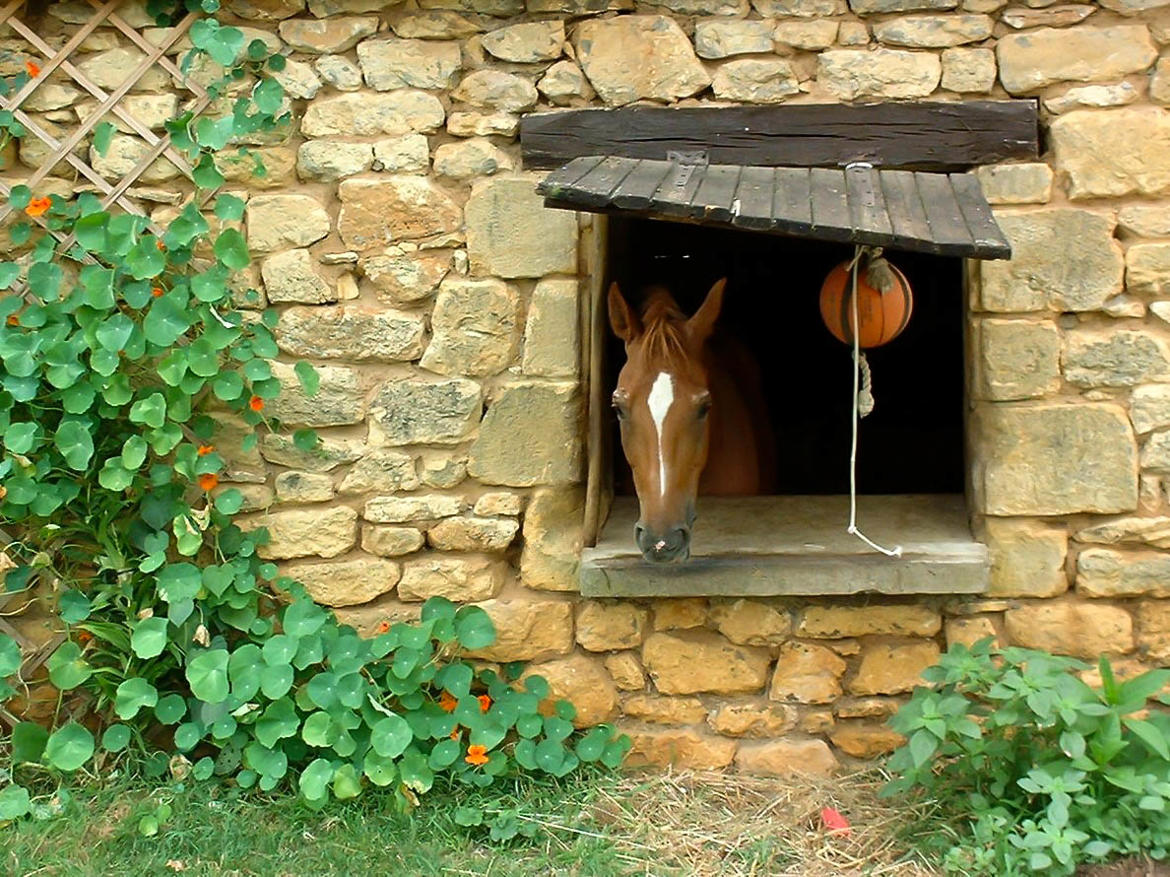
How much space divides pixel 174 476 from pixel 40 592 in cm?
63

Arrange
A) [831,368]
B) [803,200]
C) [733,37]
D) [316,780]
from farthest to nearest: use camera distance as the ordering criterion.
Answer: [831,368]
[733,37]
[316,780]
[803,200]

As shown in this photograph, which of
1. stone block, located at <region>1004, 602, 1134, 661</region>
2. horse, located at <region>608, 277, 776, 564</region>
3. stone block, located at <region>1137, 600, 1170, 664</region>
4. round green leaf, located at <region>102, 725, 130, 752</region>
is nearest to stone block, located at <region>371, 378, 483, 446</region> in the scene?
horse, located at <region>608, 277, 776, 564</region>

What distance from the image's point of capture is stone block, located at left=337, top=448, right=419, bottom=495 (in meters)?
3.61

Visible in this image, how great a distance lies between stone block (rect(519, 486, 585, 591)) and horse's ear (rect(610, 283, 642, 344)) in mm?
567

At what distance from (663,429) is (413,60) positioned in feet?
4.97

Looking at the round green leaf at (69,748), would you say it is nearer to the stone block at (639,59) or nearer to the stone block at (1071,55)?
the stone block at (639,59)

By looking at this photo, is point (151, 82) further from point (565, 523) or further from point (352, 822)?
point (352, 822)

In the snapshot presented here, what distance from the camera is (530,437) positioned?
11.8 ft

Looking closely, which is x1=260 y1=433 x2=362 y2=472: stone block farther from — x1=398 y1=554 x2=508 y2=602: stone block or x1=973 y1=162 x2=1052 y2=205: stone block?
x1=973 y1=162 x2=1052 y2=205: stone block

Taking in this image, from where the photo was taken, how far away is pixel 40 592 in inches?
144

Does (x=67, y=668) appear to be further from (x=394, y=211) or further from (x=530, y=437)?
(x=394, y=211)

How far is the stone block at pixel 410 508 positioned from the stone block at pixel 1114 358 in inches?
81.4

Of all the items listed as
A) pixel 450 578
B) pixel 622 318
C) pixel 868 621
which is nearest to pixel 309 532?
pixel 450 578

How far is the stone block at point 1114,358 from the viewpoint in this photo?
3.34 metres
